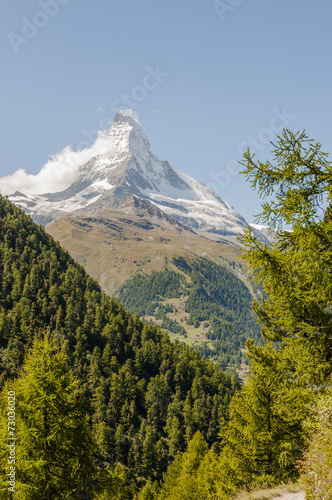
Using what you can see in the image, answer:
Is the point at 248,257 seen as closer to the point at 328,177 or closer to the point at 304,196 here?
the point at 304,196

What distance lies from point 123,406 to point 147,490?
54.9 metres

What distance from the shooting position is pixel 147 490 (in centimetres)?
7081

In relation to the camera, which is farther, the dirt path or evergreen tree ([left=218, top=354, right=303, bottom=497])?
evergreen tree ([left=218, top=354, right=303, bottom=497])

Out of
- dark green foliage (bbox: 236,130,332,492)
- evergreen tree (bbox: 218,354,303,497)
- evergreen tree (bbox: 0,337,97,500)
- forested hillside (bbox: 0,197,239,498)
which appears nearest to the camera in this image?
dark green foliage (bbox: 236,130,332,492)

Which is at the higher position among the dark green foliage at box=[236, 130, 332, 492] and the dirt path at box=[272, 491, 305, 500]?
the dark green foliage at box=[236, 130, 332, 492]

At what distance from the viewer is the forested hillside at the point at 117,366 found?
4446 inches

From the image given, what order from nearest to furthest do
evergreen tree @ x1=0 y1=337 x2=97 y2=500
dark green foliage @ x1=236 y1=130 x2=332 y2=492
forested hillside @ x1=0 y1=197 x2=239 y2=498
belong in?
dark green foliage @ x1=236 y1=130 x2=332 y2=492 < evergreen tree @ x1=0 y1=337 x2=97 y2=500 < forested hillside @ x1=0 y1=197 x2=239 y2=498

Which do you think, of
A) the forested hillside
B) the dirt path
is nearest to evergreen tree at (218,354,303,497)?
the dirt path

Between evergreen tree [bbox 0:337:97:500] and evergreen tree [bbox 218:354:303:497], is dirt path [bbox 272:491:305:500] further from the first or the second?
evergreen tree [bbox 0:337:97:500]

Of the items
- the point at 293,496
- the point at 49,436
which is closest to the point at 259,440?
the point at 293,496

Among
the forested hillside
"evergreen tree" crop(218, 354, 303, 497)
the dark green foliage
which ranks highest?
the dark green foliage

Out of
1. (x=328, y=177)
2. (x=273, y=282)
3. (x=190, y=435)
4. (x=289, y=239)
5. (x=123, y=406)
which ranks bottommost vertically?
(x=123, y=406)

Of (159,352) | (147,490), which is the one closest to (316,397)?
(147,490)

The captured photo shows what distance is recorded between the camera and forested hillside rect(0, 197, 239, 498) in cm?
11294
